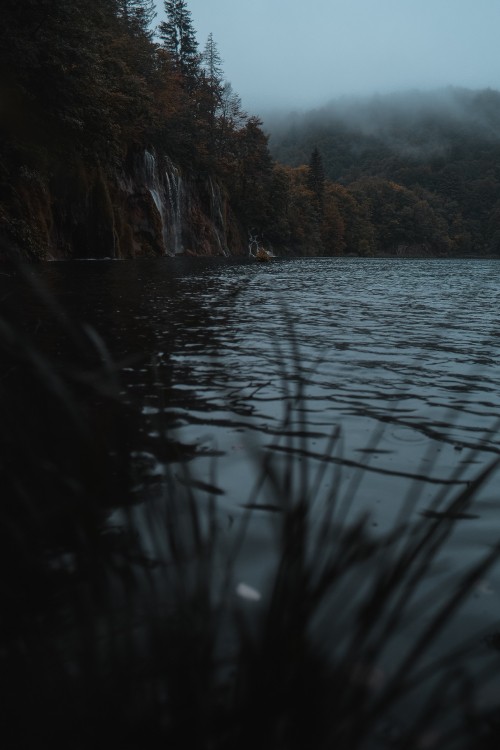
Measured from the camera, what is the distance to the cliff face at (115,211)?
2183cm

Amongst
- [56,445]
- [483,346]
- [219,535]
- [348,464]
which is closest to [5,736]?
[56,445]

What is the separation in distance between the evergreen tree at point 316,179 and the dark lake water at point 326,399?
93009mm

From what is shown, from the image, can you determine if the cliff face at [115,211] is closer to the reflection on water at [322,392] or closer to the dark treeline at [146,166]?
the dark treeline at [146,166]

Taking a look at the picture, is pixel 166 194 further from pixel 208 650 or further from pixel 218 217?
pixel 208 650

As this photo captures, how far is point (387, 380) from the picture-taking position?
6223 millimetres

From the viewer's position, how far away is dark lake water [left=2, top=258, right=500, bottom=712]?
2.74m

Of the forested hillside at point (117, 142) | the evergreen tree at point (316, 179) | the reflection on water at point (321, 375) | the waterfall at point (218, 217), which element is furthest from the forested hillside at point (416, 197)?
the reflection on water at point (321, 375)

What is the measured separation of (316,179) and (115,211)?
7403 cm

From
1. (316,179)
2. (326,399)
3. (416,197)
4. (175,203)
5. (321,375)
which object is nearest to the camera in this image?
(326,399)

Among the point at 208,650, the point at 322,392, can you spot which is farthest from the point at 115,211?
the point at 208,650

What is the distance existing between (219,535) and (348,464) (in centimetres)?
145

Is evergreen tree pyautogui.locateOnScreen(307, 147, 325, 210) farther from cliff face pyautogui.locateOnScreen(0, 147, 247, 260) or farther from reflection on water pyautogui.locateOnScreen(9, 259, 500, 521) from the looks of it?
reflection on water pyautogui.locateOnScreen(9, 259, 500, 521)

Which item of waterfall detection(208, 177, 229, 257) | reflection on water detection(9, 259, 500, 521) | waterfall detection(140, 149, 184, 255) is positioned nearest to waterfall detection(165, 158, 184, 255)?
waterfall detection(140, 149, 184, 255)

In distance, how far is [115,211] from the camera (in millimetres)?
34938
